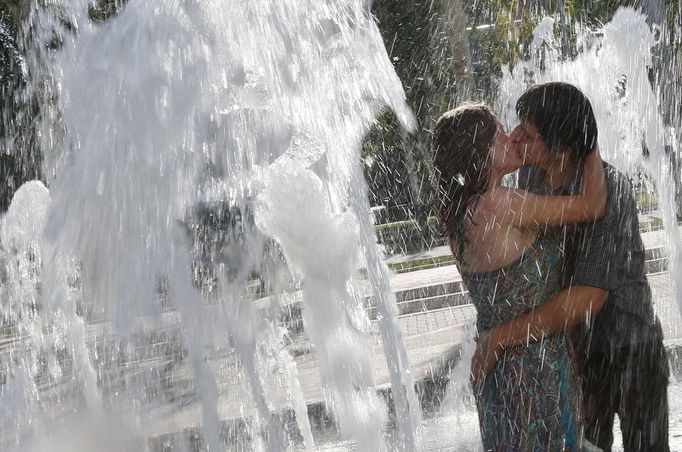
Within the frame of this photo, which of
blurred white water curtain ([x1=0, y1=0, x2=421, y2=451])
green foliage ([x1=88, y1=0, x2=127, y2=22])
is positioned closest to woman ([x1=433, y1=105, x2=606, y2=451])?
blurred white water curtain ([x1=0, y1=0, x2=421, y2=451])

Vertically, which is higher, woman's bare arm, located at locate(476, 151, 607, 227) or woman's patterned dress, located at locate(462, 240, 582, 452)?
woman's bare arm, located at locate(476, 151, 607, 227)

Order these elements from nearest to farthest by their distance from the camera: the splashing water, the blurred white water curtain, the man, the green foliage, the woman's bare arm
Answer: the woman's bare arm < the man < the blurred white water curtain < the splashing water < the green foliage

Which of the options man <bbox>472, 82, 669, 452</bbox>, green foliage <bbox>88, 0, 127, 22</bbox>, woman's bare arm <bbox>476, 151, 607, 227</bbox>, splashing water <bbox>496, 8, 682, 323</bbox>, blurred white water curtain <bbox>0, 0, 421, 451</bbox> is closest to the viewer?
woman's bare arm <bbox>476, 151, 607, 227</bbox>

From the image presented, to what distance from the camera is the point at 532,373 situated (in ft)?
7.33

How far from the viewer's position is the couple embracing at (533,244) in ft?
7.27

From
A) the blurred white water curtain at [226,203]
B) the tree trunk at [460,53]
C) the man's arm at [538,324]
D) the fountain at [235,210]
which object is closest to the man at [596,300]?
the man's arm at [538,324]

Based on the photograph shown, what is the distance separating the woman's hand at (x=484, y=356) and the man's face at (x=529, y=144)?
463 mm

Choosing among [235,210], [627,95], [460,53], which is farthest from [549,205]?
[460,53]

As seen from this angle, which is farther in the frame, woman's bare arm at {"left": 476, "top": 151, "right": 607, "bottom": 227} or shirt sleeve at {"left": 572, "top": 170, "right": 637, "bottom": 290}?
shirt sleeve at {"left": 572, "top": 170, "right": 637, "bottom": 290}

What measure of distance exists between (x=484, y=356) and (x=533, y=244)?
1.00 ft

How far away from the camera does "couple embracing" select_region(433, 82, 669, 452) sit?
2215mm

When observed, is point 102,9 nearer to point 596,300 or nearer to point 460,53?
point 460,53

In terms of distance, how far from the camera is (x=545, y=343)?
2240 mm

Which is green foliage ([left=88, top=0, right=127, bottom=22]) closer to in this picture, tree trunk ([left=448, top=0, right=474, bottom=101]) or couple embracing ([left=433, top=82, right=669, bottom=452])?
tree trunk ([left=448, top=0, right=474, bottom=101])
